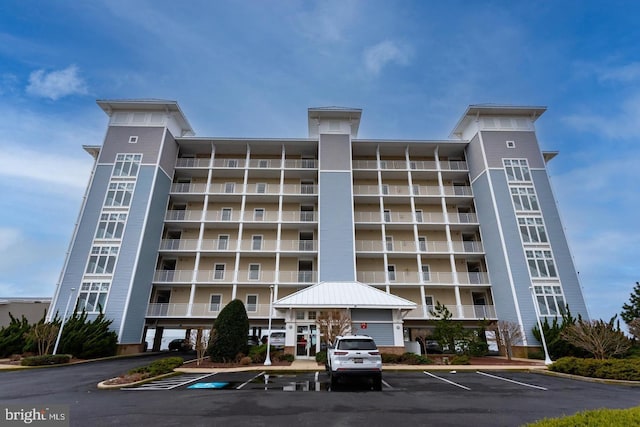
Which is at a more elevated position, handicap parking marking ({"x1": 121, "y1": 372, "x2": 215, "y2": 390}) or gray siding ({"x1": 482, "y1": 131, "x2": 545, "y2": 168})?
gray siding ({"x1": 482, "y1": 131, "x2": 545, "y2": 168})

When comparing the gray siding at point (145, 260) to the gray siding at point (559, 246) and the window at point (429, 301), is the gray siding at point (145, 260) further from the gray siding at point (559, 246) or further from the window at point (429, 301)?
the gray siding at point (559, 246)

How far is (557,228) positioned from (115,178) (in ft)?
120

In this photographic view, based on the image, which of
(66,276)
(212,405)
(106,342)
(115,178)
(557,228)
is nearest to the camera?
(212,405)

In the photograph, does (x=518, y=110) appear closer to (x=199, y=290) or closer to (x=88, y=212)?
(x=199, y=290)

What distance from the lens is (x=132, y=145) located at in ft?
90.2

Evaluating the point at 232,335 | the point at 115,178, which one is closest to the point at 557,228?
the point at 232,335

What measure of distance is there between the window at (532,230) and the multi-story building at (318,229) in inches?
3.5

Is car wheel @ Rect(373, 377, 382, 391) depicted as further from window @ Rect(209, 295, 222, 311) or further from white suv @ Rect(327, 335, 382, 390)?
window @ Rect(209, 295, 222, 311)

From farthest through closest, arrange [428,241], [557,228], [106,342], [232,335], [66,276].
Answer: [428,241]
[557,228]
[66,276]
[106,342]
[232,335]

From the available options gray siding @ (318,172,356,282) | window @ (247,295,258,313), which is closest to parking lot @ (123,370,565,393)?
gray siding @ (318,172,356,282)

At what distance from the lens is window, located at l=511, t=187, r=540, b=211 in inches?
1001

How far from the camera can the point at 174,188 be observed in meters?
29.5

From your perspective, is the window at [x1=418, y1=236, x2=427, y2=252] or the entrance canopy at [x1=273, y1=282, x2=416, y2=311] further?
the window at [x1=418, y1=236, x2=427, y2=252]

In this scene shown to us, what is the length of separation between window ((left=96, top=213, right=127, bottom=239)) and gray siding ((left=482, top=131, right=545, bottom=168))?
31.1 metres
